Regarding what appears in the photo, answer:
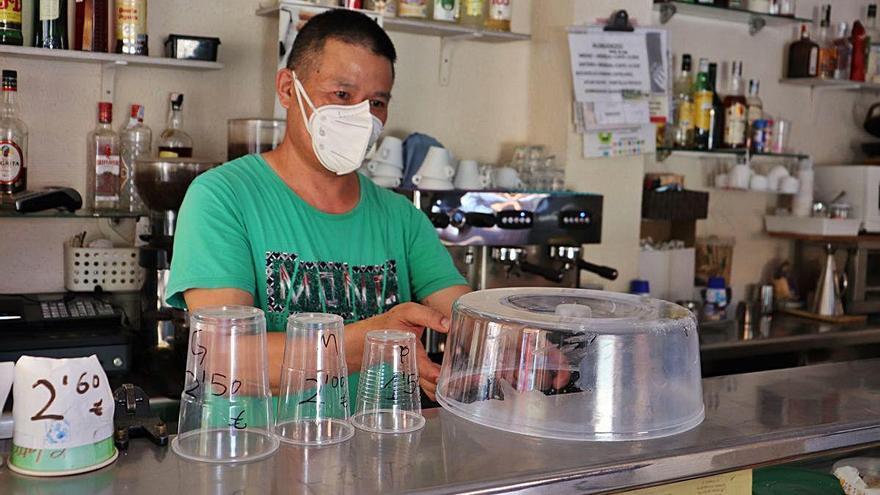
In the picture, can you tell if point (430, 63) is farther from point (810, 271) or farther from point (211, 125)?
point (810, 271)

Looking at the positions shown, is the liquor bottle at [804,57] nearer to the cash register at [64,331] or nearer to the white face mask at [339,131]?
the white face mask at [339,131]

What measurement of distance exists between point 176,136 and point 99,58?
1.01 feet

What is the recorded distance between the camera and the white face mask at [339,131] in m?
1.99

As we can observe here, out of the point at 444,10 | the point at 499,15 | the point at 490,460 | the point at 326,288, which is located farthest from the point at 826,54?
the point at 490,460

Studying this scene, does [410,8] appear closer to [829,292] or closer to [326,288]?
[326,288]

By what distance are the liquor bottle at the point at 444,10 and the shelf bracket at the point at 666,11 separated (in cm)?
91

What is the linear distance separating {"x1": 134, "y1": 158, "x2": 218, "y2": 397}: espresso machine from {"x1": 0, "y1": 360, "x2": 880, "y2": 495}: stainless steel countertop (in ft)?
4.68

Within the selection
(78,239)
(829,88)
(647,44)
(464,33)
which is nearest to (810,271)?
(829,88)

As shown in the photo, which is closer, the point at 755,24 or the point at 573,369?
the point at 573,369

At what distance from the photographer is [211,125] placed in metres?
2.99

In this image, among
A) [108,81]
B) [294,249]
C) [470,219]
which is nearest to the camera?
[294,249]

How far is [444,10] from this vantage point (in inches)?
128

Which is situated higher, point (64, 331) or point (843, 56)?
point (843, 56)

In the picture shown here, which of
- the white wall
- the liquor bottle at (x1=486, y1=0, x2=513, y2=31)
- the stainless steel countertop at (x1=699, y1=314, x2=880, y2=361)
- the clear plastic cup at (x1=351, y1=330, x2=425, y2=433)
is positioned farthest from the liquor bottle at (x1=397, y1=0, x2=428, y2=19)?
the clear plastic cup at (x1=351, y1=330, x2=425, y2=433)
